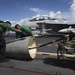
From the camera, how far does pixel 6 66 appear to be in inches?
293

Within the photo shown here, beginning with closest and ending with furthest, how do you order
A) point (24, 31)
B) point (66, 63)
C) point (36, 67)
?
point (36, 67), point (66, 63), point (24, 31)

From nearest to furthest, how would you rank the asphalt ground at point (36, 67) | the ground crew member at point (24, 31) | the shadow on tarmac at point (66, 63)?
1. the asphalt ground at point (36, 67)
2. the shadow on tarmac at point (66, 63)
3. the ground crew member at point (24, 31)

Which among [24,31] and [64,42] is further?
[24,31]

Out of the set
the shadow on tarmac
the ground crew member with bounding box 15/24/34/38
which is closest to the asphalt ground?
the shadow on tarmac

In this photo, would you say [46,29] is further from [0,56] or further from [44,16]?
[0,56]

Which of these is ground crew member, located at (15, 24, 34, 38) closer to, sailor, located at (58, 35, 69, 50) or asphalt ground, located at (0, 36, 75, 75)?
asphalt ground, located at (0, 36, 75, 75)

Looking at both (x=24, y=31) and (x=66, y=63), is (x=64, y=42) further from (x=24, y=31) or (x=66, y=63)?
(x=24, y=31)

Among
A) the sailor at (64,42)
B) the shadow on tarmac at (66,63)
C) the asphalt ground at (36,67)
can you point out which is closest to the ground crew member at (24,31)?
the asphalt ground at (36,67)

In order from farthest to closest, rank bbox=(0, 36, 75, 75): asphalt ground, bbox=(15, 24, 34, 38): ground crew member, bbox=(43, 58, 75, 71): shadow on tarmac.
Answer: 1. bbox=(15, 24, 34, 38): ground crew member
2. bbox=(43, 58, 75, 71): shadow on tarmac
3. bbox=(0, 36, 75, 75): asphalt ground

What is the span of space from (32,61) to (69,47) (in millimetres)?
1823

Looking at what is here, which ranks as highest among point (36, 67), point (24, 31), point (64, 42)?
point (24, 31)

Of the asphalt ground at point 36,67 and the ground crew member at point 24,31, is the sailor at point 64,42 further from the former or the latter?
the ground crew member at point 24,31

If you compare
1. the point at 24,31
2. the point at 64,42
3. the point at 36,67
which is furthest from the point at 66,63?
the point at 24,31

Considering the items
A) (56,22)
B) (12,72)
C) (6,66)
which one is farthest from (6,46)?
(56,22)
